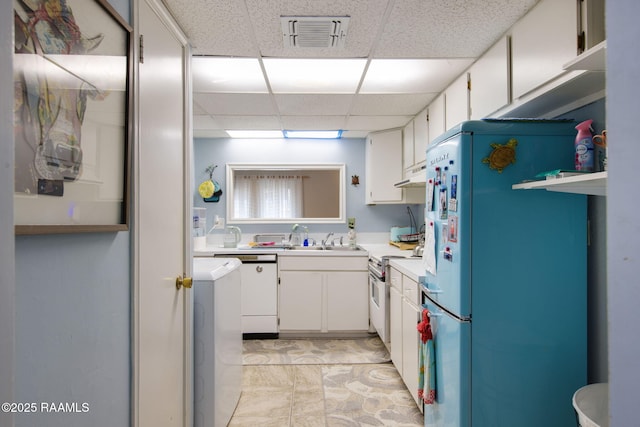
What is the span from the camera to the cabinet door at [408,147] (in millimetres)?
3431

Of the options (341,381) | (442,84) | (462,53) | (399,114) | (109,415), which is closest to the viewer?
(109,415)

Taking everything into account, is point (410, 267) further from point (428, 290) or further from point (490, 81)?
point (490, 81)

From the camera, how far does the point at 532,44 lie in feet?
5.09

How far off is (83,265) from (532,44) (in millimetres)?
1913

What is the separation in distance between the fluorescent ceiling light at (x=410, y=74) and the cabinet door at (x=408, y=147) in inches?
32.8

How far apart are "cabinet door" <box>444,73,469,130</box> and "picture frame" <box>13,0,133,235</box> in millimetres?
1885

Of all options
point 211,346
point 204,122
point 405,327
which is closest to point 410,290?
point 405,327

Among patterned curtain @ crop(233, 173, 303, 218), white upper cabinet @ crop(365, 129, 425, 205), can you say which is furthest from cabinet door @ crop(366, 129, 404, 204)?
patterned curtain @ crop(233, 173, 303, 218)

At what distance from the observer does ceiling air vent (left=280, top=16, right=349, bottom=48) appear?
168cm

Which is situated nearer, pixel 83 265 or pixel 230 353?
pixel 83 265

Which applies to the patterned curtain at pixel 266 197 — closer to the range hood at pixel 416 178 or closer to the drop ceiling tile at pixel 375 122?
the drop ceiling tile at pixel 375 122

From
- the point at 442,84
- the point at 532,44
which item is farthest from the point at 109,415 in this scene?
the point at 442,84

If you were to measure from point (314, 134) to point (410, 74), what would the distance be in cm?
189

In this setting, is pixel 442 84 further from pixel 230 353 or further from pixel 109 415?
pixel 109 415
